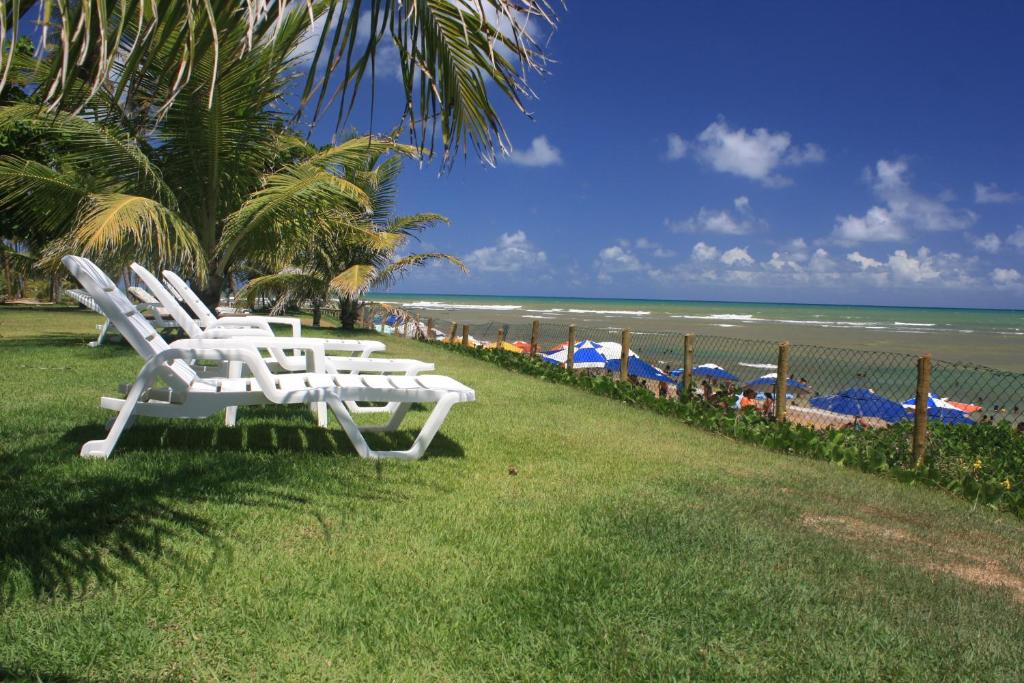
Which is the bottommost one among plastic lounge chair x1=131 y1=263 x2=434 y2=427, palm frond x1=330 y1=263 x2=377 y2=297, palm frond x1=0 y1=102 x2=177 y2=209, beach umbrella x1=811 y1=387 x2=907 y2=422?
beach umbrella x1=811 y1=387 x2=907 y2=422

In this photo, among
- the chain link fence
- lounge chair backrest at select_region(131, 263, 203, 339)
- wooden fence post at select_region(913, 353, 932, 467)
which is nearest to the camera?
wooden fence post at select_region(913, 353, 932, 467)

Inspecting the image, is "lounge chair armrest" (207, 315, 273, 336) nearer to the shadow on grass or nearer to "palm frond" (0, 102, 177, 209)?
the shadow on grass

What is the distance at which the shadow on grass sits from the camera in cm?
273

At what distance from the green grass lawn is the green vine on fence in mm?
295

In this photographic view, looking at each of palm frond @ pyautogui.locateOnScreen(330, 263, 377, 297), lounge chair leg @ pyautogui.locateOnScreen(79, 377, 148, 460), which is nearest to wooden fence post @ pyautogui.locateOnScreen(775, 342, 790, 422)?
lounge chair leg @ pyautogui.locateOnScreen(79, 377, 148, 460)

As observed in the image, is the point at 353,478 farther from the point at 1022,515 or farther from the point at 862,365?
the point at 862,365

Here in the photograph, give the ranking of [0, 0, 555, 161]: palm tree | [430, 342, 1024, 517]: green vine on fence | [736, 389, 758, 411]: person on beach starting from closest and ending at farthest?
[0, 0, 555, 161]: palm tree → [430, 342, 1024, 517]: green vine on fence → [736, 389, 758, 411]: person on beach

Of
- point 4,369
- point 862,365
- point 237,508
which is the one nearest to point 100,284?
point 237,508

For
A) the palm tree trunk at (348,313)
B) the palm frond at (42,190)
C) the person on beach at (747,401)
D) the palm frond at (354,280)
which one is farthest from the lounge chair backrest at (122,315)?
the palm tree trunk at (348,313)

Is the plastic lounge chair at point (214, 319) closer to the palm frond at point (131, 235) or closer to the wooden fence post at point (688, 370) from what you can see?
the palm frond at point (131, 235)

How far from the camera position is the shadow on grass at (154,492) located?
2.73 m

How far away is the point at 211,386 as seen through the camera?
436 cm

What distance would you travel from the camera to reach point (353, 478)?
4109 millimetres

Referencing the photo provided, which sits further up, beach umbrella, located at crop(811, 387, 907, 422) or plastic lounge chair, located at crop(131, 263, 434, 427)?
plastic lounge chair, located at crop(131, 263, 434, 427)
